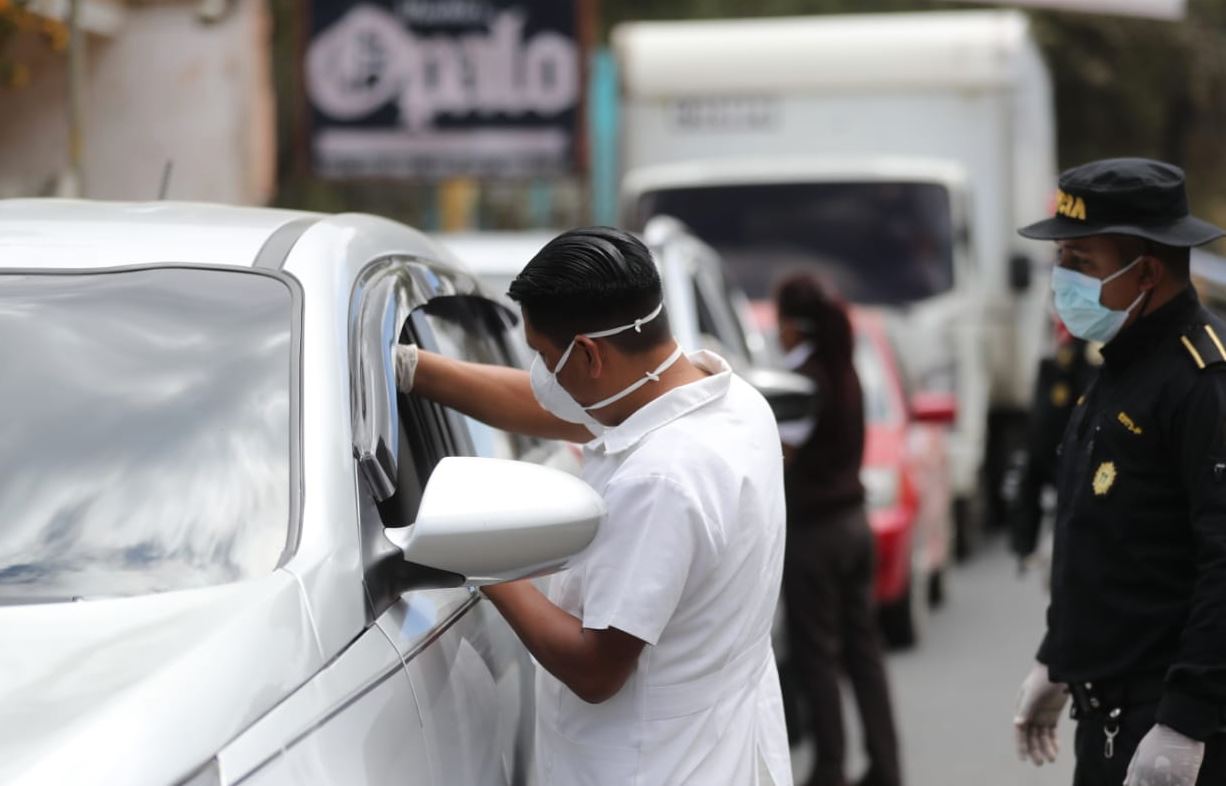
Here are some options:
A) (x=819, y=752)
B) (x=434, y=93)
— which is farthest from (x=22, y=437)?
(x=434, y=93)

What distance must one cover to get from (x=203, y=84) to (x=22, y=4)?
461cm

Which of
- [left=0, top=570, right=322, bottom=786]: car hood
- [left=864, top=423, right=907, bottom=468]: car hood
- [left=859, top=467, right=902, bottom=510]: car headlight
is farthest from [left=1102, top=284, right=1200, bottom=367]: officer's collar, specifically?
[left=864, top=423, right=907, bottom=468]: car hood

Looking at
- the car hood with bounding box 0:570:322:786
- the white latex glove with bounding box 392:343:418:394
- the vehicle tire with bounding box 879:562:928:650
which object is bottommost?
the vehicle tire with bounding box 879:562:928:650

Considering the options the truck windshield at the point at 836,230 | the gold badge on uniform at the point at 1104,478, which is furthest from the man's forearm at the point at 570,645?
the truck windshield at the point at 836,230

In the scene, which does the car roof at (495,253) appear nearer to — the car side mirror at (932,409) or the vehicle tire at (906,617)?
the vehicle tire at (906,617)

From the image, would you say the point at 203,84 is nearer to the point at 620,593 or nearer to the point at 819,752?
the point at 819,752

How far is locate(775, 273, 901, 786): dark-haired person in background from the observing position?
673cm

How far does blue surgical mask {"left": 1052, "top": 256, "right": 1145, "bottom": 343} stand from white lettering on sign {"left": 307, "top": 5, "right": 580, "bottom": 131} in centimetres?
1152

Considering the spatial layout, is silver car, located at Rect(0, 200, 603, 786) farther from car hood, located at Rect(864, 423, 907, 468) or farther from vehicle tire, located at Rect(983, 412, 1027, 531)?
vehicle tire, located at Rect(983, 412, 1027, 531)

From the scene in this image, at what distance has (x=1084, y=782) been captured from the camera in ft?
12.3

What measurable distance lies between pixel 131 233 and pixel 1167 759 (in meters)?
2.03

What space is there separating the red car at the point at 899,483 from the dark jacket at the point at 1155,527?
218 inches

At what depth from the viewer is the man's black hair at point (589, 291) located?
3.04 m

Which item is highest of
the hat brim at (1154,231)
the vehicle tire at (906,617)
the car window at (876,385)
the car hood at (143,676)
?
the hat brim at (1154,231)
